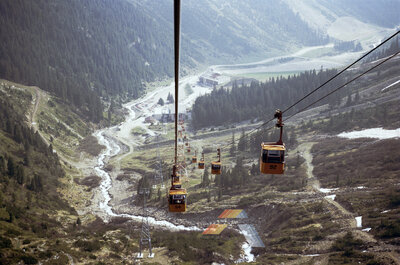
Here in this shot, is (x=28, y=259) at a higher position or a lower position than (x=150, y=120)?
lower

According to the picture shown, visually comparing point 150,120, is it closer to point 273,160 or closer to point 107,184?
point 107,184

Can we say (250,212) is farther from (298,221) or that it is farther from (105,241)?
(105,241)

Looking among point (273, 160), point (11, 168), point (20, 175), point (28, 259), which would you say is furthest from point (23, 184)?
point (273, 160)

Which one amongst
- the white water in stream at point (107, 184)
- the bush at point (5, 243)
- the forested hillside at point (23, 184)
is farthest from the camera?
the white water in stream at point (107, 184)

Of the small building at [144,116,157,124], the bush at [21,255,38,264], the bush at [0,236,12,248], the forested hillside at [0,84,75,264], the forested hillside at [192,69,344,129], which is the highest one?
the forested hillside at [192,69,344,129]

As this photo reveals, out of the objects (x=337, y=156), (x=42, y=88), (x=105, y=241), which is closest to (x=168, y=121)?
(x=42, y=88)

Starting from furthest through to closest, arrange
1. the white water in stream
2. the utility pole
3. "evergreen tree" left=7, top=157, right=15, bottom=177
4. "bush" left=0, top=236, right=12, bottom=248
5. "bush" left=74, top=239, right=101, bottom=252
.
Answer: "evergreen tree" left=7, top=157, right=15, bottom=177, the white water in stream, the utility pole, "bush" left=74, top=239, right=101, bottom=252, "bush" left=0, top=236, right=12, bottom=248

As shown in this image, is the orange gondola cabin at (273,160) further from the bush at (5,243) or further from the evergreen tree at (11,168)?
the evergreen tree at (11,168)

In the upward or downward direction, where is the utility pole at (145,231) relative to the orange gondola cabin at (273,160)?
downward

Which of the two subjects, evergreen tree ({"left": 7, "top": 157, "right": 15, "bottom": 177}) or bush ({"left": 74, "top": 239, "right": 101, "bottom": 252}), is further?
evergreen tree ({"left": 7, "top": 157, "right": 15, "bottom": 177})

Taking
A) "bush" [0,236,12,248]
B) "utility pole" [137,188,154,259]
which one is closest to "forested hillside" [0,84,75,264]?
"bush" [0,236,12,248]

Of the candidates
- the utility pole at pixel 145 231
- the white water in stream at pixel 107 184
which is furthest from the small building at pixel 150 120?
the utility pole at pixel 145 231

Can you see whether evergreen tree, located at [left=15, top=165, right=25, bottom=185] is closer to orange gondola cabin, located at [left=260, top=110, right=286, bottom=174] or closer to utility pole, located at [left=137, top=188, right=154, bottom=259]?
utility pole, located at [left=137, top=188, right=154, bottom=259]
